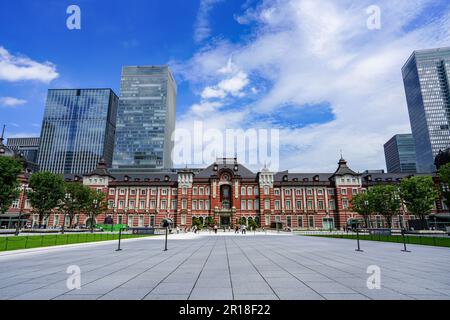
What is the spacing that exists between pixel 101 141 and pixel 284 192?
118461 millimetres

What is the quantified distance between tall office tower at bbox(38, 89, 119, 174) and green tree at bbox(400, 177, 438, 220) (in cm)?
14226

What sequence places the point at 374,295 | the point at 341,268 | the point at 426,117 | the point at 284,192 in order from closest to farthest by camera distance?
the point at 374,295, the point at 341,268, the point at 284,192, the point at 426,117

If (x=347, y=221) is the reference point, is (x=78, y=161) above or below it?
above

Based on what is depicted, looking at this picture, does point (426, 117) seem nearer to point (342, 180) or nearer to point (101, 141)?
point (342, 180)

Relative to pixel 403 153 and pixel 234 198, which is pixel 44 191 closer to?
pixel 234 198

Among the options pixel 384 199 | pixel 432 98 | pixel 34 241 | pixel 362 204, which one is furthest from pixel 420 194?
pixel 432 98

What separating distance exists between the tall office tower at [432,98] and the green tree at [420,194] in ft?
334

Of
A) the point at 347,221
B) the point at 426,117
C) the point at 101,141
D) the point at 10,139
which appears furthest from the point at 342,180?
the point at 10,139

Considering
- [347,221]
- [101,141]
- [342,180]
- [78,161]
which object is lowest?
[347,221]

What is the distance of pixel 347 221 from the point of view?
6216 cm

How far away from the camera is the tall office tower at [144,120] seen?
451ft

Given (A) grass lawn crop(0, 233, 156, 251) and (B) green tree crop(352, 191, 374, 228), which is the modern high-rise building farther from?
(A) grass lawn crop(0, 233, 156, 251)

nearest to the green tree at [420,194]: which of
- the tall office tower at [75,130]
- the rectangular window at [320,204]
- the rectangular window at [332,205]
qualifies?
the rectangular window at [332,205]

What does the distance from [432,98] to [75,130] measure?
663 feet
